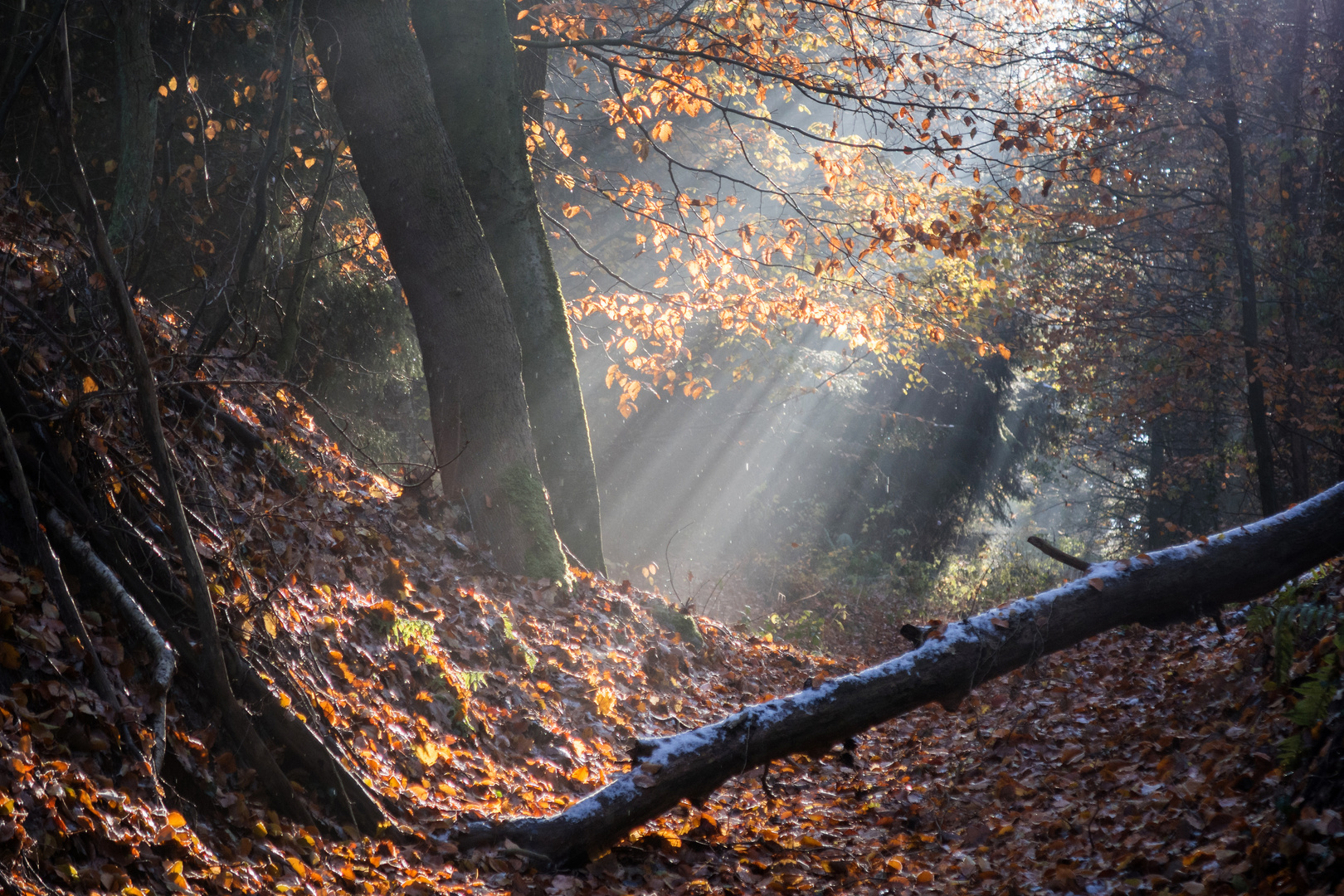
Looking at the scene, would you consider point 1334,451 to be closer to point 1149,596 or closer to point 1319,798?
Result: point 1149,596

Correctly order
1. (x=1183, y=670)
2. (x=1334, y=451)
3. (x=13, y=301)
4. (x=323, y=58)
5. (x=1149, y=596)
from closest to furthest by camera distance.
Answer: (x=13, y=301) < (x=1149, y=596) < (x=1183, y=670) < (x=323, y=58) < (x=1334, y=451)

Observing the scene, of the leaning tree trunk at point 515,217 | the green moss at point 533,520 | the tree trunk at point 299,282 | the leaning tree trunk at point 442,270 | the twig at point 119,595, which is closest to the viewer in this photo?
the twig at point 119,595

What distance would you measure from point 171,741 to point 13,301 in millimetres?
2241

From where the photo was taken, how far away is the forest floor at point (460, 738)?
3.10m

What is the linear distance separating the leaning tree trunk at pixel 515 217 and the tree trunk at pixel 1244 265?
7450mm

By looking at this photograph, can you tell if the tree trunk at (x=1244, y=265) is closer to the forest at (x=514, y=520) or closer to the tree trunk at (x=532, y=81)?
the forest at (x=514, y=520)

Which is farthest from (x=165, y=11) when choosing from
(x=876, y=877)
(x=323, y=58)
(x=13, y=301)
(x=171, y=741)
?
(x=876, y=877)

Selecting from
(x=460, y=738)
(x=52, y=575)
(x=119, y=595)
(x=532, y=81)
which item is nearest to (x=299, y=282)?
(x=532, y=81)

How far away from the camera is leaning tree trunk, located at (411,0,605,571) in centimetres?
784

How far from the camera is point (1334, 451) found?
9828mm

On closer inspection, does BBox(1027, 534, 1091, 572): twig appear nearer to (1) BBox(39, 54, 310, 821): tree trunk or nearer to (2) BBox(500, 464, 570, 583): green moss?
(2) BBox(500, 464, 570, 583): green moss

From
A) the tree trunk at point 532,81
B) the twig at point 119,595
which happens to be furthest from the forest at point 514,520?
the tree trunk at point 532,81

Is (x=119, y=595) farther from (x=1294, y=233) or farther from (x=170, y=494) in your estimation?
A: (x=1294, y=233)

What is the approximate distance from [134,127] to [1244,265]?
11038 millimetres
